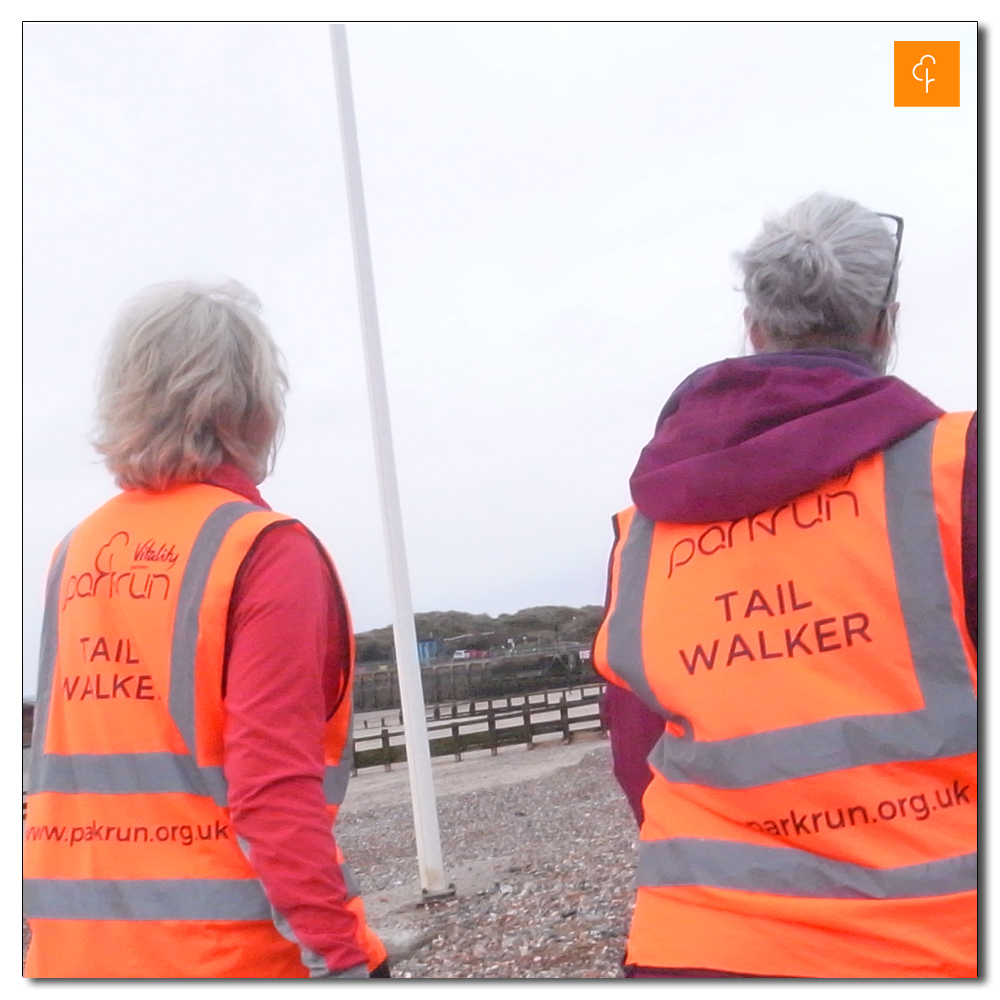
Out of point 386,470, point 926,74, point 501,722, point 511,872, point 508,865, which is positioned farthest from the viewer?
point 501,722

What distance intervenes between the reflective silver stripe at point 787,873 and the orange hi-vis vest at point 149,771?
38 cm

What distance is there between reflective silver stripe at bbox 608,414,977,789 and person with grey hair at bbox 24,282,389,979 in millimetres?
478

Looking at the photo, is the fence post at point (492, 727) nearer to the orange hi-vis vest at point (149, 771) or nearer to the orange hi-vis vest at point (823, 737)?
the orange hi-vis vest at point (149, 771)

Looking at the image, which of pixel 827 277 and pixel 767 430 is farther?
pixel 827 277

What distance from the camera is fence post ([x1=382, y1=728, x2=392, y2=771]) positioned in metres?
11.4

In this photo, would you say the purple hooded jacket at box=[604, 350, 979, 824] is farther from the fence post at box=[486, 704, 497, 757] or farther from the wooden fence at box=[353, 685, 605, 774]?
the fence post at box=[486, 704, 497, 757]

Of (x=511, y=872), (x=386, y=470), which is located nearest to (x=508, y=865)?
(x=511, y=872)

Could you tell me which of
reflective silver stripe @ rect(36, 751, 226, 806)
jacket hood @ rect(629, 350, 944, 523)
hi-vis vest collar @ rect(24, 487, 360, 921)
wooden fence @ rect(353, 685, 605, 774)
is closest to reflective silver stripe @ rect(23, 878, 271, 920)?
hi-vis vest collar @ rect(24, 487, 360, 921)

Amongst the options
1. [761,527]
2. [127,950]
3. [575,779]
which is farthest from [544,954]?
[575,779]

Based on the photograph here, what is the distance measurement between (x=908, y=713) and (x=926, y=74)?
4.28 ft

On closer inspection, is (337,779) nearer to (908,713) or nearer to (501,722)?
(908,713)

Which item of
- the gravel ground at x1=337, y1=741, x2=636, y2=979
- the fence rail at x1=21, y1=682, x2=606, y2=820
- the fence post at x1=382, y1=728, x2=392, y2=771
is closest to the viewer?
the gravel ground at x1=337, y1=741, x2=636, y2=979

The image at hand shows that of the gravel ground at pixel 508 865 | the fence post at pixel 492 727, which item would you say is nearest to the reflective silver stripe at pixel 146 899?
the gravel ground at pixel 508 865

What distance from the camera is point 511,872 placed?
653 centimetres
